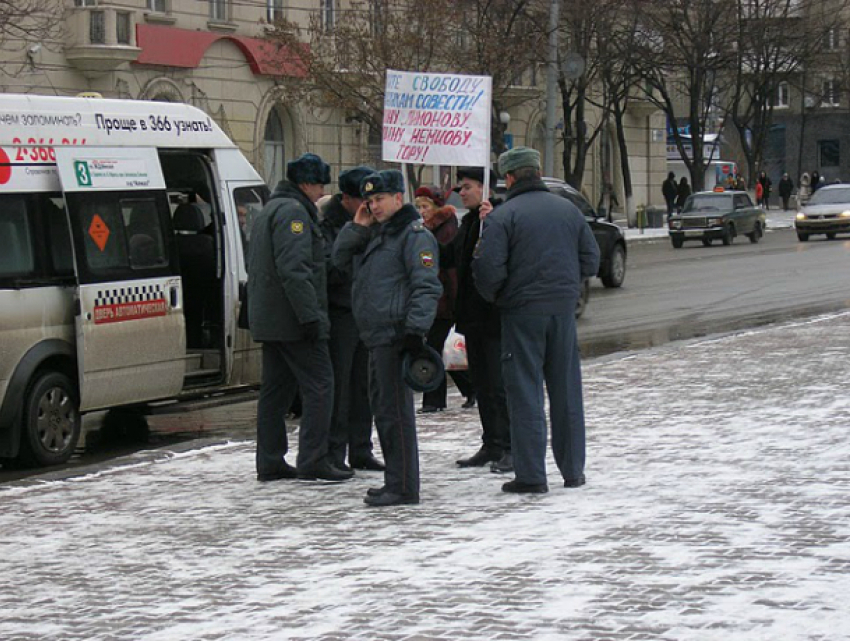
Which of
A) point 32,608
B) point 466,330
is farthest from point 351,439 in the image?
point 32,608

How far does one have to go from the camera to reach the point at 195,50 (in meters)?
38.2

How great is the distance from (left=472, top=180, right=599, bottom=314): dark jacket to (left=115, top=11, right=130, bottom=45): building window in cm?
2775

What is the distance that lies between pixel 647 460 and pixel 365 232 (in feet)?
7.42

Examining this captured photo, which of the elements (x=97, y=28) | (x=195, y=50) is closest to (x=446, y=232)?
(x=97, y=28)

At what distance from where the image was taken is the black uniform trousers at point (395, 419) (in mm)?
9008

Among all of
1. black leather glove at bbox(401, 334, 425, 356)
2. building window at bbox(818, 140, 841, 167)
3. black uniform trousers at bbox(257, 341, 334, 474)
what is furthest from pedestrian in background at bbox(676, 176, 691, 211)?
black leather glove at bbox(401, 334, 425, 356)

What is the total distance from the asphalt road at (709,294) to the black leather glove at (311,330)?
28.0ft

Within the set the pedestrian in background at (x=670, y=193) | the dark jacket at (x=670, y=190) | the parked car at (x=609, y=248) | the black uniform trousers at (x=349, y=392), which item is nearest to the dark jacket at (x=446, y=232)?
the black uniform trousers at (x=349, y=392)

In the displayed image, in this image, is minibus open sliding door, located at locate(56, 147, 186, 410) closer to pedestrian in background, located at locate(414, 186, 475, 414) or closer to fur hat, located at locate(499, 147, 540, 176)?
pedestrian in background, located at locate(414, 186, 475, 414)

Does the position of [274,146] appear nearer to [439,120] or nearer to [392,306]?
[439,120]

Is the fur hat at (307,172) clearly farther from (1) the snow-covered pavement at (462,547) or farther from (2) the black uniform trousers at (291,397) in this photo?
(1) the snow-covered pavement at (462,547)

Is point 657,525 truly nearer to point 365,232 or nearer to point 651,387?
point 365,232

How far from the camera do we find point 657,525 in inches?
320

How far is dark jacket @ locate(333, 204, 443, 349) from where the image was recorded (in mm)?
8859
